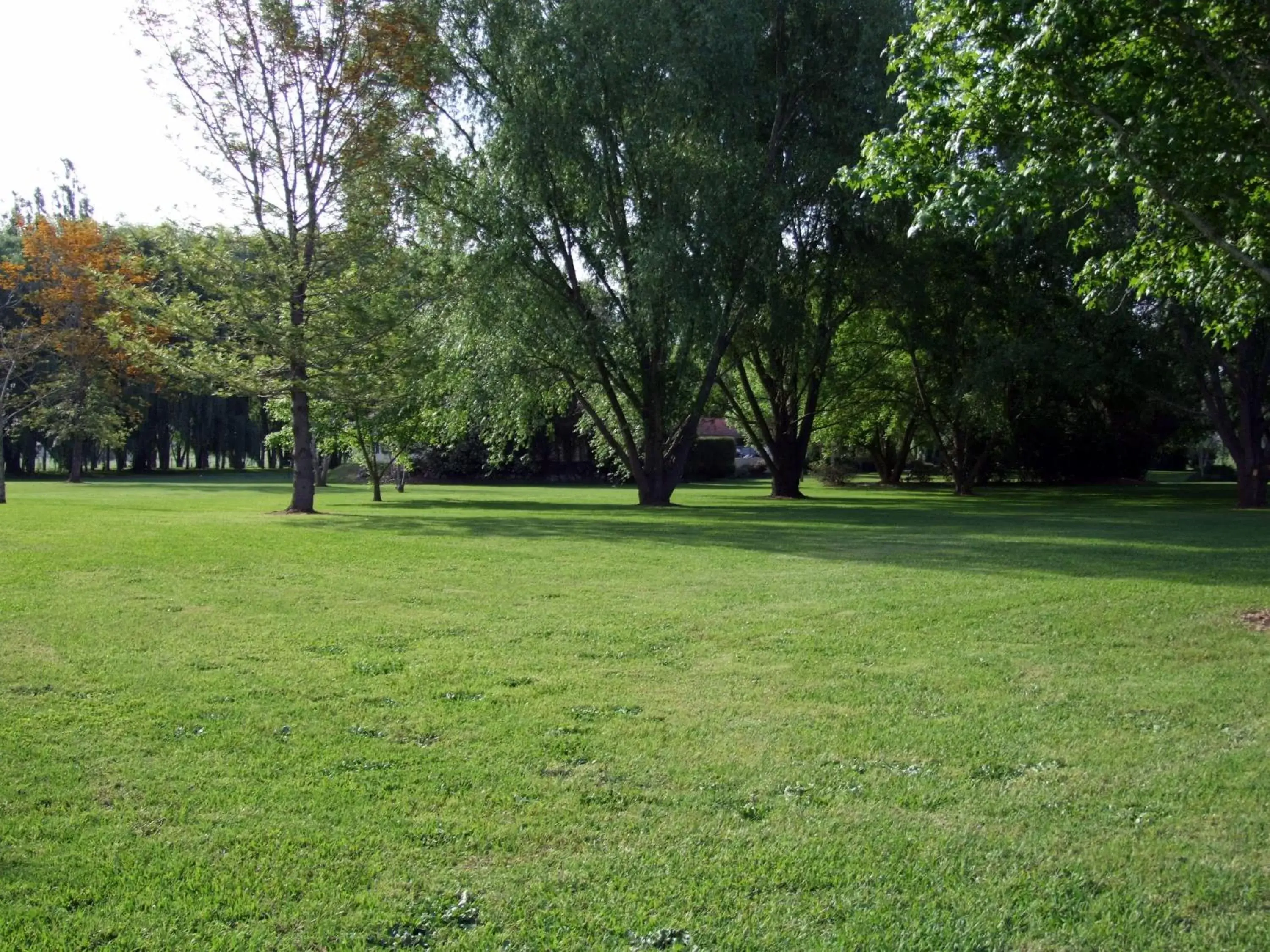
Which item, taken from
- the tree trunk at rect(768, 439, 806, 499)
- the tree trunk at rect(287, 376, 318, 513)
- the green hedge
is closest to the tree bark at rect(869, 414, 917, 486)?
the tree trunk at rect(768, 439, 806, 499)

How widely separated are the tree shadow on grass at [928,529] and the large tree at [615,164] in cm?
497

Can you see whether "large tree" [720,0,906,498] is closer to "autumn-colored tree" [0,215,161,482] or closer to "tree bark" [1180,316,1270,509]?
"tree bark" [1180,316,1270,509]

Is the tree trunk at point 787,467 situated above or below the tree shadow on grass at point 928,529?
above

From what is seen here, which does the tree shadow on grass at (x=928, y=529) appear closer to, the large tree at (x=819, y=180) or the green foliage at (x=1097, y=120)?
the green foliage at (x=1097, y=120)

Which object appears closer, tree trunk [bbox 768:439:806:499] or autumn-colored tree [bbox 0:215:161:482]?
tree trunk [bbox 768:439:806:499]

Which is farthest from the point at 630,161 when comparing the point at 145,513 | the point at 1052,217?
the point at 1052,217

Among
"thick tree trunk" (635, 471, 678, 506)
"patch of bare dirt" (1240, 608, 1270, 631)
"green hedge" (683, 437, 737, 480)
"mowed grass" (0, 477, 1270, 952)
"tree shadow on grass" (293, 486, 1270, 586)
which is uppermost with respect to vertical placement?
"green hedge" (683, 437, 737, 480)

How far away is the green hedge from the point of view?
55531mm

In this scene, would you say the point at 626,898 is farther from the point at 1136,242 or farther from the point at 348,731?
the point at 1136,242

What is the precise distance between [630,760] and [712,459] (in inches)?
2048

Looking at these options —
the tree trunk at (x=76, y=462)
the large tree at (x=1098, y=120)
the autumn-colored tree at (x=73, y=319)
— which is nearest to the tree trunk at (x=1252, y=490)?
the large tree at (x=1098, y=120)

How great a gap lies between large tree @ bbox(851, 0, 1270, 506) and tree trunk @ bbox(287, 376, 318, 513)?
16873 mm

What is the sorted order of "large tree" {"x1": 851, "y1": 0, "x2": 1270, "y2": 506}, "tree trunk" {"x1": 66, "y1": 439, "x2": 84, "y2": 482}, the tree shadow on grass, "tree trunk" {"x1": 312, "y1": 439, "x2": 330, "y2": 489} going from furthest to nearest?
"tree trunk" {"x1": 312, "y1": 439, "x2": 330, "y2": 489} < "tree trunk" {"x1": 66, "y1": 439, "x2": 84, "y2": 482} < the tree shadow on grass < "large tree" {"x1": 851, "y1": 0, "x2": 1270, "y2": 506}

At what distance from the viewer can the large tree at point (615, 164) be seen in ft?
82.6
